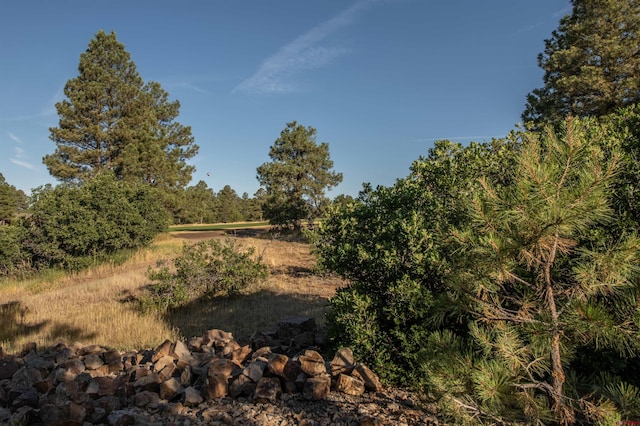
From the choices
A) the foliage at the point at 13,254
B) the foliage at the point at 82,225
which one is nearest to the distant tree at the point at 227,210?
the foliage at the point at 82,225

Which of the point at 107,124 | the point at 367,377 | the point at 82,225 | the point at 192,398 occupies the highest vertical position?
the point at 107,124

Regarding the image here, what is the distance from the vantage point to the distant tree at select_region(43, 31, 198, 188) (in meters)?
22.4

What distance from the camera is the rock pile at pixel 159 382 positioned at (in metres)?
3.49

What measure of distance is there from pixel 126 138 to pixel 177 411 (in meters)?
23.7

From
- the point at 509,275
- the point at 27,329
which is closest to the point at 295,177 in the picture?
the point at 27,329

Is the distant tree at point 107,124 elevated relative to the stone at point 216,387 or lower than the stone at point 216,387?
elevated

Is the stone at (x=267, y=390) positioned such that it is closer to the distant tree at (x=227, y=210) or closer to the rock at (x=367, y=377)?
the rock at (x=367, y=377)

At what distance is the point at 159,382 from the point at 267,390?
4.28 feet

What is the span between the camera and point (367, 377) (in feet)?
12.3

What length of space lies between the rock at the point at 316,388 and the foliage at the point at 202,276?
18.2 ft

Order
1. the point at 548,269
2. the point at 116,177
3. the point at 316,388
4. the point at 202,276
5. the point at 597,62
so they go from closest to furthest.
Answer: the point at 548,269
the point at 316,388
the point at 202,276
the point at 597,62
the point at 116,177

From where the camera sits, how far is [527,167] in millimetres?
1781

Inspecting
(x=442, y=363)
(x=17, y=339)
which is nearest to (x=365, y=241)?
(x=442, y=363)

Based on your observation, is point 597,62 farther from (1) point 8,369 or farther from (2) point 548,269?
(1) point 8,369
